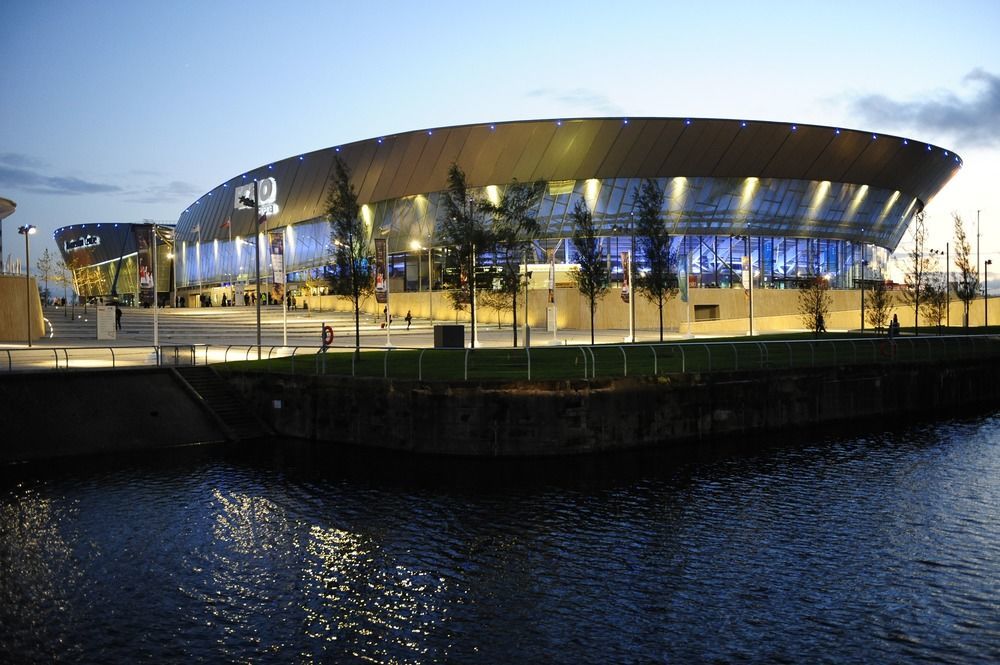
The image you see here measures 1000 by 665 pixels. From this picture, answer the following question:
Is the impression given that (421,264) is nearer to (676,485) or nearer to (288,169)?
(288,169)

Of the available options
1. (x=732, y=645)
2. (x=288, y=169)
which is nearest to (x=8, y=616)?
(x=732, y=645)

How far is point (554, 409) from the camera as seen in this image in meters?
25.1

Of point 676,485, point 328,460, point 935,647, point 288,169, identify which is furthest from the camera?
point 288,169

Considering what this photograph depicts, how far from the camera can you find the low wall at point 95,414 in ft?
83.7

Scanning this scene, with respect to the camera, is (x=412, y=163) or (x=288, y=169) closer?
(x=412, y=163)

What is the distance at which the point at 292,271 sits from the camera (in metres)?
96.5

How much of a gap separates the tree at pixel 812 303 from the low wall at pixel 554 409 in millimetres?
24286

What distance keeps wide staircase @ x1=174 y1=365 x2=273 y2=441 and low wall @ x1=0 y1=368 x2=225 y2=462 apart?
31 cm

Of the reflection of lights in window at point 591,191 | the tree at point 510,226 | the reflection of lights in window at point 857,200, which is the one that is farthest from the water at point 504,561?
the reflection of lights in window at point 857,200

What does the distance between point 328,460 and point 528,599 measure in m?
12.6

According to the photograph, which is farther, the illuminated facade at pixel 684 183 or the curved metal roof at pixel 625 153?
the illuminated facade at pixel 684 183

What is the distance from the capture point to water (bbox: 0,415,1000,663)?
1194 centimetres

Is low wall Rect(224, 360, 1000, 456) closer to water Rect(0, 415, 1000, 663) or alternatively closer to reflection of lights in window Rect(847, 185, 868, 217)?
Result: water Rect(0, 415, 1000, 663)

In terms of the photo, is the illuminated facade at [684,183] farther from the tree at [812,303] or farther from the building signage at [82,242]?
the building signage at [82,242]
